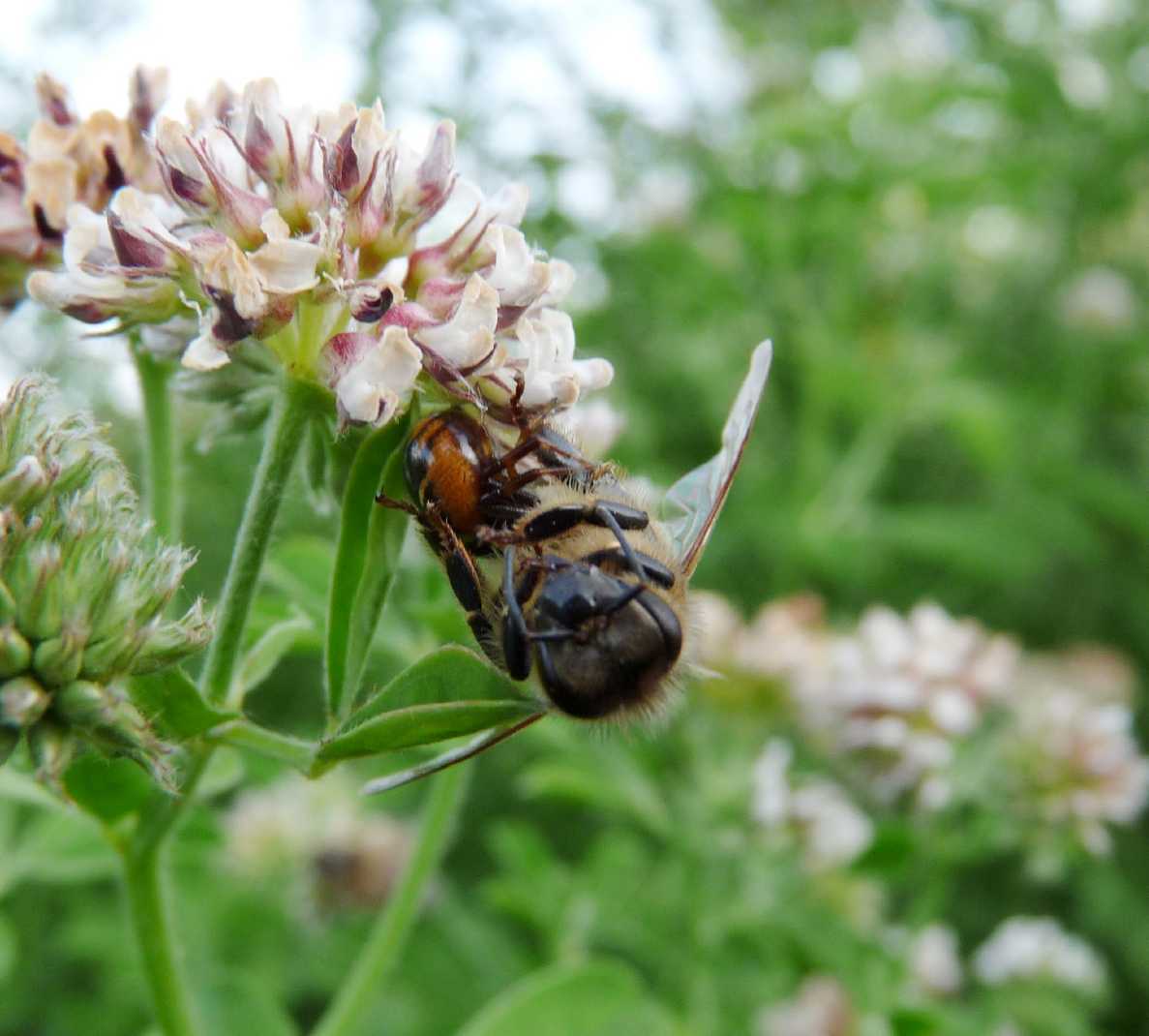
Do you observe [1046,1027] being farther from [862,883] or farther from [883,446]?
[883,446]

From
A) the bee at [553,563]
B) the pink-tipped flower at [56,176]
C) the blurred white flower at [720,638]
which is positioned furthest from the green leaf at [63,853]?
the blurred white flower at [720,638]

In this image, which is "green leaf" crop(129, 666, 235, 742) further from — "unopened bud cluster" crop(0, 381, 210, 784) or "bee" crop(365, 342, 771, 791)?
"bee" crop(365, 342, 771, 791)

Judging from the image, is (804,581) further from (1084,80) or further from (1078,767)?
(1084,80)

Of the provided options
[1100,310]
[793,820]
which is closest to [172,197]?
[793,820]

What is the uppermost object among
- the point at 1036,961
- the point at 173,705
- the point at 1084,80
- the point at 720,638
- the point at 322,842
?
the point at 173,705

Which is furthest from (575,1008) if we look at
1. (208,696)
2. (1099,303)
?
(1099,303)

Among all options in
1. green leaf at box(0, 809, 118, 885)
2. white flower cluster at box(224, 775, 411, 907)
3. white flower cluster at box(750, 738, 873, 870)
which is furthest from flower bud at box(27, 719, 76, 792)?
white flower cluster at box(224, 775, 411, 907)
